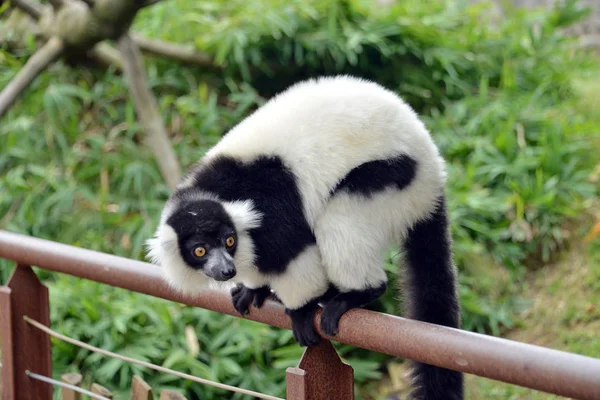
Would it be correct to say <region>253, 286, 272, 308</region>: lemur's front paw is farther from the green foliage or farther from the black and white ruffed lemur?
the green foliage

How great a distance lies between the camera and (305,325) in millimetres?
1735

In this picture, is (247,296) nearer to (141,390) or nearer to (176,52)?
(141,390)

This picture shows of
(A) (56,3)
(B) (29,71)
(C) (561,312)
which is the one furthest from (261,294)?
(A) (56,3)

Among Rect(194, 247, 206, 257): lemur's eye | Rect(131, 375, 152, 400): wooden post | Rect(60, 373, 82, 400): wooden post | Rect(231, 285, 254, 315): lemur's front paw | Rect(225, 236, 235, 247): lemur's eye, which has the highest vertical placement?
Rect(225, 236, 235, 247): lemur's eye

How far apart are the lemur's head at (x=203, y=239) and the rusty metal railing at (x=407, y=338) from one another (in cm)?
5

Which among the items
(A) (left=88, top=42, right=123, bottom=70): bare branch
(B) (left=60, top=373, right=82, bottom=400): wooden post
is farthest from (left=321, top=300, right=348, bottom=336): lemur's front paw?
(A) (left=88, top=42, right=123, bottom=70): bare branch

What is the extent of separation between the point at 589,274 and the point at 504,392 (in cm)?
86

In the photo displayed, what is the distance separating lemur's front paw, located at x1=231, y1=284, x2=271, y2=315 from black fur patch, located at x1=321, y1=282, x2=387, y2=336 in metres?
0.19

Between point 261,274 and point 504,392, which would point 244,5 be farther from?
point 261,274

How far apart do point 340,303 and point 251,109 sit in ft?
10.8

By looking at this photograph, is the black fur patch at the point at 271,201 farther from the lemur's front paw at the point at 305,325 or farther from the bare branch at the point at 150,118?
the bare branch at the point at 150,118

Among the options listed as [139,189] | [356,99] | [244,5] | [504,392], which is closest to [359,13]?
[244,5]

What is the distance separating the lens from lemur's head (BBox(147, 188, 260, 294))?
5.92ft

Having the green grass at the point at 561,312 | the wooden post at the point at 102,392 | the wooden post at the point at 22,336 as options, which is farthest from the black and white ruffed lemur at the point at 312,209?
the green grass at the point at 561,312
